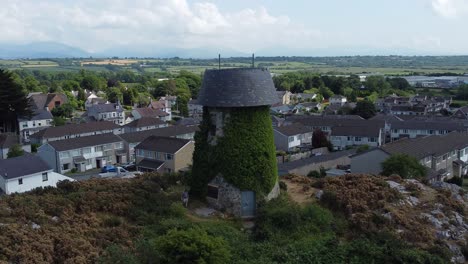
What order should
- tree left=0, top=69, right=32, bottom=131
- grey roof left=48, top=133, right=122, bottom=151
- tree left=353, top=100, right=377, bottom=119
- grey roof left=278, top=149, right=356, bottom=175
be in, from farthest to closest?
1. tree left=353, top=100, right=377, bottom=119
2. tree left=0, top=69, right=32, bottom=131
3. grey roof left=48, top=133, right=122, bottom=151
4. grey roof left=278, top=149, right=356, bottom=175

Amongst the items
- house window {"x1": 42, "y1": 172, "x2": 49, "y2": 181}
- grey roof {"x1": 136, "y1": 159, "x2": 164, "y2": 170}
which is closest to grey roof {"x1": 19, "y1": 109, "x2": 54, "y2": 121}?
grey roof {"x1": 136, "y1": 159, "x2": 164, "y2": 170}

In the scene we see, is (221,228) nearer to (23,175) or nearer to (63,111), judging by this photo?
(23,175)

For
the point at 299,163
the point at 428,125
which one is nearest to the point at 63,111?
the point at 299,163

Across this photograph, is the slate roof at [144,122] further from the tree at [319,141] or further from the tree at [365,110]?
the tree at [365,110]

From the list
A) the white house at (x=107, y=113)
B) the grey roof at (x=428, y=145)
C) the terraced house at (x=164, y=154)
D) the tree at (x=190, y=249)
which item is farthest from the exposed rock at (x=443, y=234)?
the white house at (x=107, y=113)

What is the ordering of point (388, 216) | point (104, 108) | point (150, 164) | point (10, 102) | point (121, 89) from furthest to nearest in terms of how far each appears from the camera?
1. point (121, 89)
2. point (104, 108)
3. point (10, 102)
4. point (150, 164)
5. point (388, 216)

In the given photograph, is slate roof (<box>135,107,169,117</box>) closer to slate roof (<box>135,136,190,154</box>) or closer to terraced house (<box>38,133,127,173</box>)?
terraced house (<box>38,133,127,173</box>)
